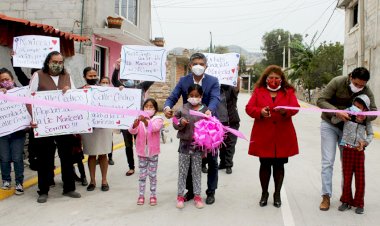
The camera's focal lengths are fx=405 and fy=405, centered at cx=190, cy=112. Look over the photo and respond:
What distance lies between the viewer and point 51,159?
5457 mm

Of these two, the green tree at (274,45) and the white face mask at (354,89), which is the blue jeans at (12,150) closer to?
the white face mask at (354,89)

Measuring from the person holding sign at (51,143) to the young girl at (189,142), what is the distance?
1.50 meters

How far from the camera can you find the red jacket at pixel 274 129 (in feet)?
16.5

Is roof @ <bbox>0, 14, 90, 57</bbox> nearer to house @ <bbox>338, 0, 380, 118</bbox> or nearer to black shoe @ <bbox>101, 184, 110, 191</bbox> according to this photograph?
black shoe @ <bbox>101, 184, 110, 191</bbox>

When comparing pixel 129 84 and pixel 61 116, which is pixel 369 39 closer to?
pixel 129 84

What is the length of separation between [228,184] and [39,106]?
307 centimetres

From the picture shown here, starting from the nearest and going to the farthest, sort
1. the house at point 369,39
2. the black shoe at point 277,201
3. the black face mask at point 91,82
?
the black shoe at point 277,201
the black face mask at point 91,82
the house at point 369,39

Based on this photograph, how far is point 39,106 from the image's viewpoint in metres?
5.25

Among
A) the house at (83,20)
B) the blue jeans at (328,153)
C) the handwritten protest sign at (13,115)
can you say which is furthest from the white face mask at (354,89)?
the house at (83,20)

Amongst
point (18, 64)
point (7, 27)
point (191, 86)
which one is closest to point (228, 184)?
point (191, 86)

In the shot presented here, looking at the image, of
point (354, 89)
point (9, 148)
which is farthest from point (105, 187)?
point (354, 89)

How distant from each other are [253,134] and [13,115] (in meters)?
3.13

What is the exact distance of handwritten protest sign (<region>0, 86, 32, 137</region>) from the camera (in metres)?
5.25

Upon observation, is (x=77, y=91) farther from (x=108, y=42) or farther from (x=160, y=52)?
(x=108, y=42)
